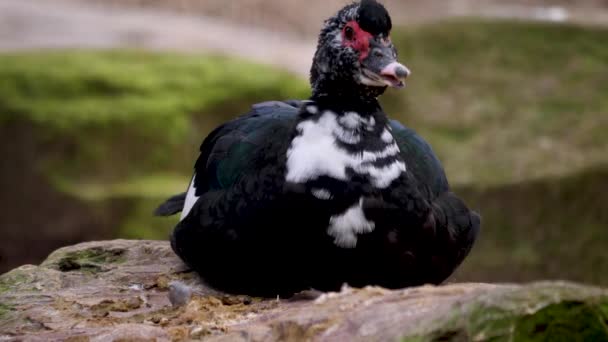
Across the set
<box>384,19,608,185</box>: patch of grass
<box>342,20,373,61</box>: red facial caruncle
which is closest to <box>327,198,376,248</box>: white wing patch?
<box>342,20,373,61</box>: red facial caruncle

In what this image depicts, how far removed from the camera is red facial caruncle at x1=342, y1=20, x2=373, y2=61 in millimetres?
4035

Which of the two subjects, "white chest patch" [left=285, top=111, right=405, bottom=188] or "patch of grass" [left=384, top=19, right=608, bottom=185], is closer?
"white chest patch" [left=285, top=111, right=405, bottom=188]

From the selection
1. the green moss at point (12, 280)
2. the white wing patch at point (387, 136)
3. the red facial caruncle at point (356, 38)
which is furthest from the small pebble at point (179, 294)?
the red facial caruncle at point (356, 38)

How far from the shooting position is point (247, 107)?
31.1 feet

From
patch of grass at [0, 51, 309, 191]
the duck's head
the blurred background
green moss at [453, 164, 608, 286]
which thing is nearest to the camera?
the duck's head

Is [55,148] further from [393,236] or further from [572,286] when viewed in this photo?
[572,286]

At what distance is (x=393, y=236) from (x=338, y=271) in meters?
0.23

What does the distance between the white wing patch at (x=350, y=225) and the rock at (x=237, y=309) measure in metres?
0.30

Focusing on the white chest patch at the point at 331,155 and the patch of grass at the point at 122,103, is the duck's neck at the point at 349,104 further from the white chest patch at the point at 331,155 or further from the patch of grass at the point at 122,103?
the patch of grass at the point at 122,103

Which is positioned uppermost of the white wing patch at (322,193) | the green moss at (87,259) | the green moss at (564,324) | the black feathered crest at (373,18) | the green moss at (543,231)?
the black feathered crest at (373,18)

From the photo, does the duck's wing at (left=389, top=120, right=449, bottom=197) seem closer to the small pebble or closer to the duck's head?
the duck's head

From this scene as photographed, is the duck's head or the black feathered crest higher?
the black feathered crest

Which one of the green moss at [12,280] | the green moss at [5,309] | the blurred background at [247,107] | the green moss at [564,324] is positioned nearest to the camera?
the green moss at [564,324]

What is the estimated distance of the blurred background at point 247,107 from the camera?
836 centimetres
